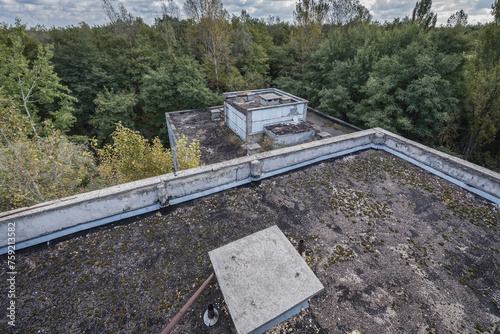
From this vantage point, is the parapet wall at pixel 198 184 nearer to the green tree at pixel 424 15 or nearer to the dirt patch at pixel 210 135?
the dirt patch at pixel 210 135

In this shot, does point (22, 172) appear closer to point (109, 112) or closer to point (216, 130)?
point (216, 130)

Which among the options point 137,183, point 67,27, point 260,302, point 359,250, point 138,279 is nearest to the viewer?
point 260,302

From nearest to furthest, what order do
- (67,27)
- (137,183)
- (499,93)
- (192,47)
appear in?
(137,183) < (499,93) < (67,27) < (192,47)

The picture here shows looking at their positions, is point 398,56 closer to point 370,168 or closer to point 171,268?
point 370,168

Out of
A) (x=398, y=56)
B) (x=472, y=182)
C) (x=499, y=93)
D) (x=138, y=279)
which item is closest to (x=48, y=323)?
(x=138, y=279)

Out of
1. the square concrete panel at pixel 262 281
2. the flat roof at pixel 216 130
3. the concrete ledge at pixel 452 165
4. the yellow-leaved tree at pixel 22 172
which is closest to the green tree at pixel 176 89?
the flat roof at pixel 216 130

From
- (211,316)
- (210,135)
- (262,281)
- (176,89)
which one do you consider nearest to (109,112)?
(176,89)
